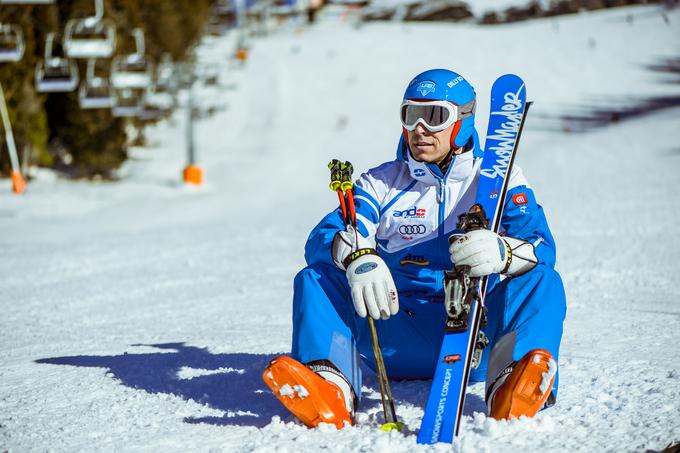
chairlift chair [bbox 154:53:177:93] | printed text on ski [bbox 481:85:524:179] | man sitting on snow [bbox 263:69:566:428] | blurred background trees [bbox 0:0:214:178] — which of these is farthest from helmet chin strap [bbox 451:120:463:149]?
chairlift chair [bbox 154:53:177:93]

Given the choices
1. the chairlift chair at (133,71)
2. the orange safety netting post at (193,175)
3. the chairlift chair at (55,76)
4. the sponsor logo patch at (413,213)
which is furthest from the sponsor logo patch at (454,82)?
the orange safety netting post at (193,175)

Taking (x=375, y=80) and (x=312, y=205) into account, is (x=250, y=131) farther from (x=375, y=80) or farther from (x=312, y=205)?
(x=312, y=205)

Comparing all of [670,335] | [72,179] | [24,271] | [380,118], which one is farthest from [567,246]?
[380,118]

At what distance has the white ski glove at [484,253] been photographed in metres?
3.09

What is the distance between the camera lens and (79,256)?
8.85 meters

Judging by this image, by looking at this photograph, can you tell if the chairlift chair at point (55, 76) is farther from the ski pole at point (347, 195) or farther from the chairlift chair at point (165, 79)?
the ski pole at point (347, 195)

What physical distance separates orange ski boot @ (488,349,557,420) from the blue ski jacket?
60cm

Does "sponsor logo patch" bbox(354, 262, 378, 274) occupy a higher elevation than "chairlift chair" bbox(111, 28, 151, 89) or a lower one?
higher

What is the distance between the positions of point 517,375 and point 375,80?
2509 centimetres

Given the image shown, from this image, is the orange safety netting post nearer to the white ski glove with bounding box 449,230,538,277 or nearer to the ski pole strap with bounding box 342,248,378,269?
the ski pole strap with bounding box 342,248,378,269

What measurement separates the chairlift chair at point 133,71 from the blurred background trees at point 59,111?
1.60 meters

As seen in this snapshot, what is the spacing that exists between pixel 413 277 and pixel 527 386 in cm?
75

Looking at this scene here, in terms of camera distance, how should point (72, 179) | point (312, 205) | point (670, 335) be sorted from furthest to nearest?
1. point (72, 179)
2. point (312, 205)
3. point (670, 335)

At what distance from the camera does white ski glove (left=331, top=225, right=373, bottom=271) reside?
3.26m
